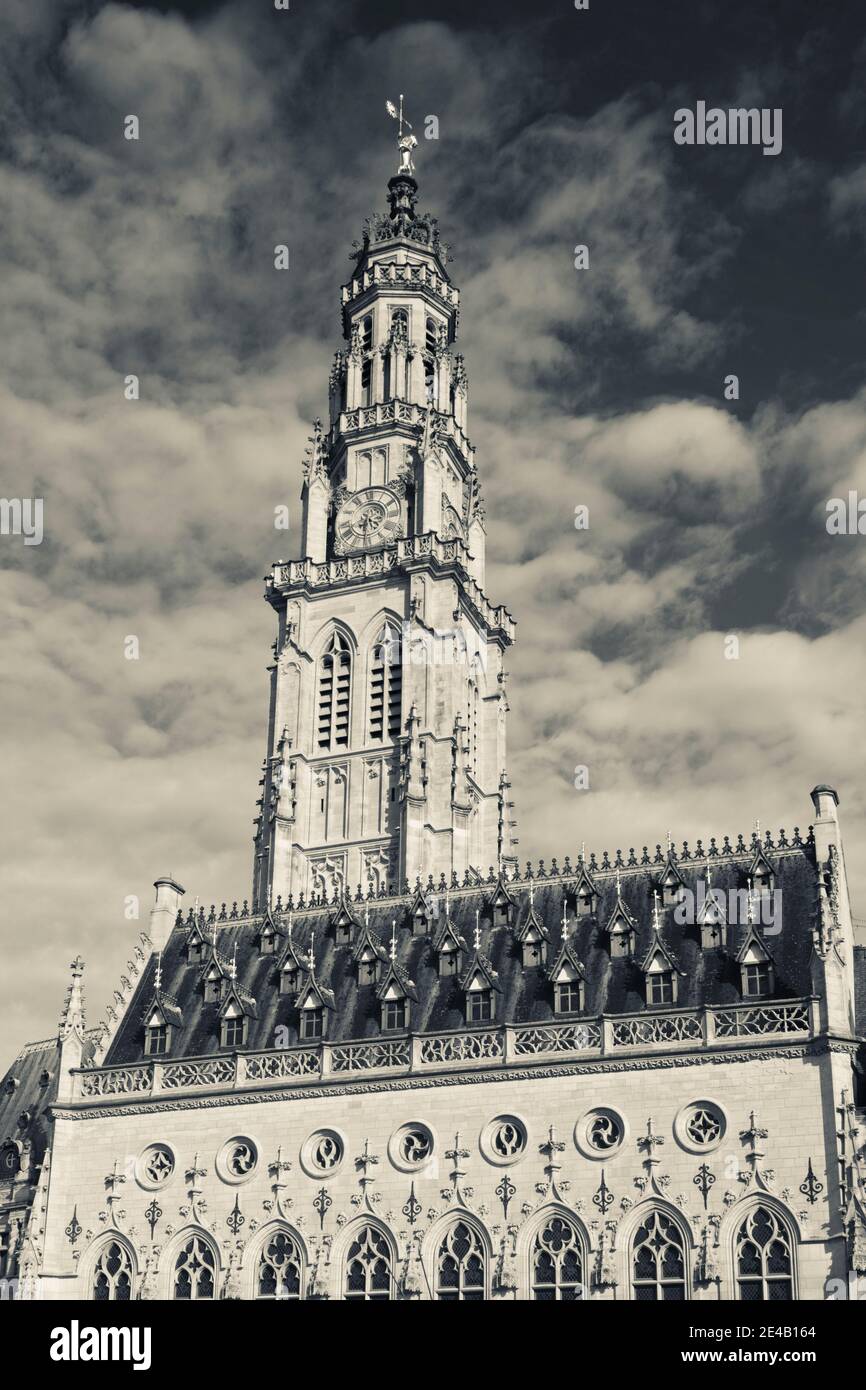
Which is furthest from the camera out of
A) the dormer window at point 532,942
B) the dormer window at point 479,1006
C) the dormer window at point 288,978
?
the dormer window at point 288,978

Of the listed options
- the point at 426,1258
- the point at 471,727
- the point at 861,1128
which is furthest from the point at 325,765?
the point at 861,1128

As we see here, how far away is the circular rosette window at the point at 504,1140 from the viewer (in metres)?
50.1

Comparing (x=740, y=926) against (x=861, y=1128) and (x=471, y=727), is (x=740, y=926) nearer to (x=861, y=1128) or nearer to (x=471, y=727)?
(x=861, y=1128)

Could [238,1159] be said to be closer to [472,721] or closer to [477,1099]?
[477,1099]

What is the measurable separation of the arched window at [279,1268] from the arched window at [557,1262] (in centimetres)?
815

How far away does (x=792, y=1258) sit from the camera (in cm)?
4572

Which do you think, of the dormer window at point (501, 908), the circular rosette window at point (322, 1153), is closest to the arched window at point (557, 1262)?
the circular rosette window at point (322, 1153)

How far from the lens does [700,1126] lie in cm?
4841

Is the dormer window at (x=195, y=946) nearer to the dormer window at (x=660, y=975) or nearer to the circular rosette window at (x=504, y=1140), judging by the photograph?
the circular rosette window at (x=504, y=1140)

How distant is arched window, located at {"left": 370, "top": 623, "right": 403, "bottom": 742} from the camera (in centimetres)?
8525

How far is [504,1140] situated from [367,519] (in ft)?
163

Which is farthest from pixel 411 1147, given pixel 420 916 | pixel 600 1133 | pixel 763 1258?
pixel 763 1258

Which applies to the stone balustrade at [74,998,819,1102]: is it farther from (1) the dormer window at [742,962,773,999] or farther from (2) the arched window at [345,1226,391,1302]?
(2) the arched window at [345,1226,391,1302]
